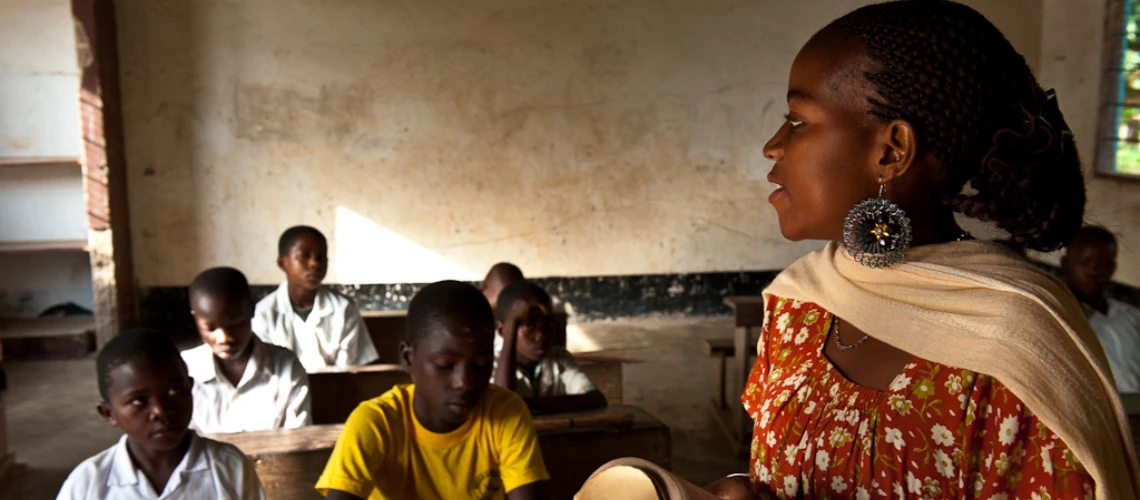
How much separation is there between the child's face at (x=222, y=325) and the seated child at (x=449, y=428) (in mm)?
1025

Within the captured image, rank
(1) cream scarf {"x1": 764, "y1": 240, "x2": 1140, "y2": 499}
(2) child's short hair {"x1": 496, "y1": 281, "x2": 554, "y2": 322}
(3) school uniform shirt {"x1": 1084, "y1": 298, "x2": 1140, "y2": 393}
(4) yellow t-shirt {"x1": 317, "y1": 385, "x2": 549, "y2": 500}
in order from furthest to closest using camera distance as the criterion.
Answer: (3) school uniform shirt {"x1": 1084, "y1": 298, "x2": 1140, "y2": 393}, (2) child's short hair {"x1": 496, "y1": 281, "x2": 554, "y2": 322}, (4) yellow t-shirt {"x1": 317, "y1": 385, "x2": 549, "y2": 500}, (1) cream scarf {"x1": 764, "y1": 240, "x2": 1140, "y2": 499}

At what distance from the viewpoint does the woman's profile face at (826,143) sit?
94cm

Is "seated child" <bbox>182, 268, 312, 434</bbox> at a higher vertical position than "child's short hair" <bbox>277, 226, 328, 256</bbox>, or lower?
lower

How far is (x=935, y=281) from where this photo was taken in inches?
36.6

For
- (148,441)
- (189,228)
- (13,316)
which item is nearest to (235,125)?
(189,228)

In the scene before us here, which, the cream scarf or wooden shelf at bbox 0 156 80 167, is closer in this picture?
the cream scarf

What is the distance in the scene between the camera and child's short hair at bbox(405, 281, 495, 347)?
1903 millimetres

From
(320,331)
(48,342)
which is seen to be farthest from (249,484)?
(48,342)

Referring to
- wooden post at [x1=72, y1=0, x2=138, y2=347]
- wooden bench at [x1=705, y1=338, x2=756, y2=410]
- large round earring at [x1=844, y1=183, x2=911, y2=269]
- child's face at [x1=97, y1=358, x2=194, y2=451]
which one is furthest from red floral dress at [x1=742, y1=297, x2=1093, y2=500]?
wooden post at [x1=72, y1=0, x2=138, y2=347]

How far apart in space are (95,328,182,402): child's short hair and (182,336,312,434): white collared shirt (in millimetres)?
671

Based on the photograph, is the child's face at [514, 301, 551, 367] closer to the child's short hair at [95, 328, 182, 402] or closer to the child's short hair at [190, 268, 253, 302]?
the child's short hair at [190, 268, 253, 302]

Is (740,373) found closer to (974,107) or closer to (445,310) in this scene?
(445,310)

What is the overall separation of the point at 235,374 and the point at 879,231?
7.48 ft

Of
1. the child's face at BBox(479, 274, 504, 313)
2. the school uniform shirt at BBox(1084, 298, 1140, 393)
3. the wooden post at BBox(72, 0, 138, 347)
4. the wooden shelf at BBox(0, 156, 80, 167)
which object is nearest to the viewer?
the school uniform shirt at BBox(1084, 298, 1140, 393)
